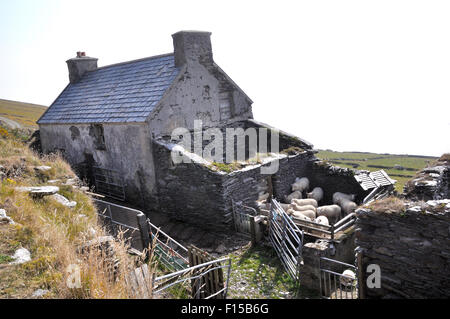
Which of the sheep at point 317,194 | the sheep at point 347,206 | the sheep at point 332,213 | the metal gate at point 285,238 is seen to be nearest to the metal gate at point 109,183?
the metal gate at point 285,238

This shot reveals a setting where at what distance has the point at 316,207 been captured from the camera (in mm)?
12055

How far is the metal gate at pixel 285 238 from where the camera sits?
308 inches

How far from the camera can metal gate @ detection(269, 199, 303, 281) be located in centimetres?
783

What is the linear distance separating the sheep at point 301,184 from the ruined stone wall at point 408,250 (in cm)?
728

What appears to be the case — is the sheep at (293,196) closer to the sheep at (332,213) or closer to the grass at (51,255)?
the sheep at (332,213)

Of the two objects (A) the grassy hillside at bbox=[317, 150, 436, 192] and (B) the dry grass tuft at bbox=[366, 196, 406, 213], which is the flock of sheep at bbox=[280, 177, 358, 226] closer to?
(B) the dry grass tuft at bbox=[366, 196, 406, 213]

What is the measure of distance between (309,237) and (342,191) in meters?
4.93

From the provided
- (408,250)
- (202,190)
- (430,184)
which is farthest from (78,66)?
(408,250)

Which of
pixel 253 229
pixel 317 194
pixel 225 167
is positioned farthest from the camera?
pixel 317 194

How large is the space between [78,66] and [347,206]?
1765cm

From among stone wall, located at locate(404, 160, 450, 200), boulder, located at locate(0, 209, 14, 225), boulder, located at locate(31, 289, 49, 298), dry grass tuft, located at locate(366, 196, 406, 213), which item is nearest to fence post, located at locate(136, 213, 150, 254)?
boulder, located at locate(0, 209, 14, 225)

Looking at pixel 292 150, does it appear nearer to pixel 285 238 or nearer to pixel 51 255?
pixel 285 238

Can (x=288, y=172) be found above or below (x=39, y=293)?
above
